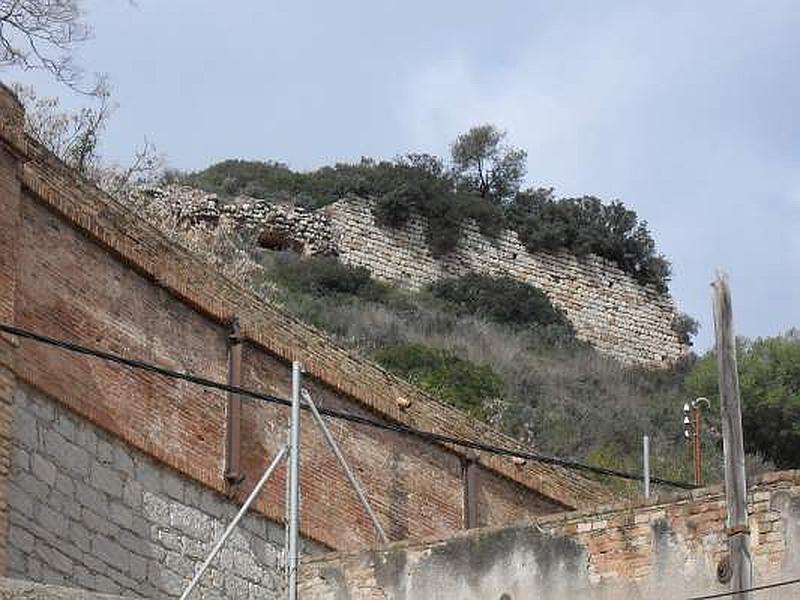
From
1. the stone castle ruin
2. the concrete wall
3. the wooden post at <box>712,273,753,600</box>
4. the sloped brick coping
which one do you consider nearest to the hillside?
the stone castle ruin

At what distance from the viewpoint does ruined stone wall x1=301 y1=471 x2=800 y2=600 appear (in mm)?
15055

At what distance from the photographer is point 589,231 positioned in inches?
2589

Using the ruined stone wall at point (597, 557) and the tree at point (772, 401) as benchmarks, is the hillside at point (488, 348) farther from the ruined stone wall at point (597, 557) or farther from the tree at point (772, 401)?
the ruined stone wall at point (597, 557)

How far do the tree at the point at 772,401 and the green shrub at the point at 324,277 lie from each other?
11.0 m

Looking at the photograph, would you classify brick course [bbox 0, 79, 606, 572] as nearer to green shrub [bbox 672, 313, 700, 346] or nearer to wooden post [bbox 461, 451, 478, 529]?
wooden post [bbox 461, 451, 478, 529]

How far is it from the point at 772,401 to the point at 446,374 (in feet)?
28.9

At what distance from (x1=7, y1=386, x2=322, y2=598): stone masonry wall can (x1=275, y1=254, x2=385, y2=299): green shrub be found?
111 feet

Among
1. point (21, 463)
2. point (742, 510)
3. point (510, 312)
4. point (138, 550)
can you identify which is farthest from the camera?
point (510, 312)

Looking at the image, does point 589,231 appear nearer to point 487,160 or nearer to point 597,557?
point 487,160

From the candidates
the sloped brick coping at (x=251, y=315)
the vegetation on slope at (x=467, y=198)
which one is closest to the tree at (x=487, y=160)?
the vegetation on slope at (x=467, y=198)

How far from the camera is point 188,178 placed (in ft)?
200

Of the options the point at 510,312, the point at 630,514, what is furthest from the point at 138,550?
the point at 510,312

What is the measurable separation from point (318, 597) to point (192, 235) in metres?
28.9

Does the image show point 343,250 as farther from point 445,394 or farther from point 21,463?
point 21,463
